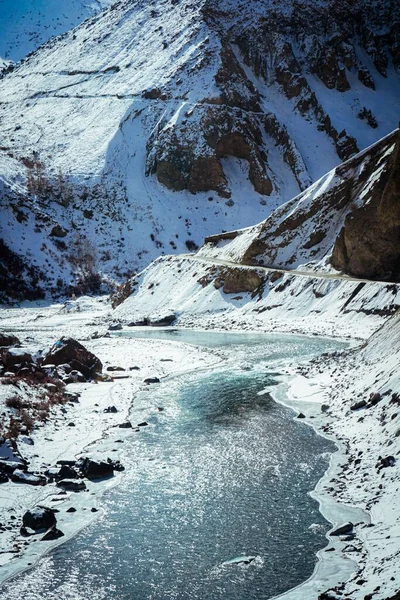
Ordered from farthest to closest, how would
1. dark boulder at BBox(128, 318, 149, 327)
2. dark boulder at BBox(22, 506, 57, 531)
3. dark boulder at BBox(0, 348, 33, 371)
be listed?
dark boulder at BBox(128, 318, 149, 327) → dark boulder at BBox(0, 348, 33, 371) → dark boulder at BBox(22, 506, 57, 531)

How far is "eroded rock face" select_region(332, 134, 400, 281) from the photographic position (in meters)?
37.6

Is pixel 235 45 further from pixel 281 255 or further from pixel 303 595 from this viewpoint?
pixel 303 595

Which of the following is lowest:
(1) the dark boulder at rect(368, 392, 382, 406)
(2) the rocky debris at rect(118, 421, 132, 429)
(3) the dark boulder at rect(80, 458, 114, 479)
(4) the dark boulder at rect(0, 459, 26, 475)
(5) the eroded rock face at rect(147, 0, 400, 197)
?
(1) the dark boulder at rect(368, 392, 382, 406)

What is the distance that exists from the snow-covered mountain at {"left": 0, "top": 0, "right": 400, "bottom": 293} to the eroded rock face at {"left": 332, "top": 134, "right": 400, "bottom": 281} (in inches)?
1642

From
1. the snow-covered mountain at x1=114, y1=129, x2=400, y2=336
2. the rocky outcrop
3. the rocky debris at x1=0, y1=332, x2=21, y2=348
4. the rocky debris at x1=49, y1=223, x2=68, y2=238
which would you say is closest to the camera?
the rocky debris at x1=0, y1=332, x2=21, y2=348

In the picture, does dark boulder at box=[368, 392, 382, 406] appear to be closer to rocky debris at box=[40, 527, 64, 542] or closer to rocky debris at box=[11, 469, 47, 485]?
rocky debris at box=[11, 469, 47, 485]

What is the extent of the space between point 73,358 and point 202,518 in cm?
1647

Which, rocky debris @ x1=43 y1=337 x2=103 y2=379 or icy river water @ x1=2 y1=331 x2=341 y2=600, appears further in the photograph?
rocky debris @ x1=43 y1=337 x2=103 y2=379

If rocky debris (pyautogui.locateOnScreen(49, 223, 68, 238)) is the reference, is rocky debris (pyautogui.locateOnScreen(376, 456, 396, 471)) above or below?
below

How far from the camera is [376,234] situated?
3959 centimetres

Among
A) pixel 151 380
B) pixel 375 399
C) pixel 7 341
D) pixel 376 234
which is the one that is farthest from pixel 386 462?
pixel 376 234

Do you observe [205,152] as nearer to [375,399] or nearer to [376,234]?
[376,234]

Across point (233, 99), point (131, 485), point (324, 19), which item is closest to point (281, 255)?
point (131, 485)

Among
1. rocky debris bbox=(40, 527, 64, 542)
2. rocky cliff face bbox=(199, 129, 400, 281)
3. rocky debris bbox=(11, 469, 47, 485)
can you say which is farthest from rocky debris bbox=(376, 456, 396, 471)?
rocky cliff face bbox=(199, 129, 400, 281)
